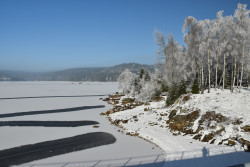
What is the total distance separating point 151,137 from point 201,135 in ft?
18.2

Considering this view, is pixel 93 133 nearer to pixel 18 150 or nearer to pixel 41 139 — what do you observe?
pixel 41 139

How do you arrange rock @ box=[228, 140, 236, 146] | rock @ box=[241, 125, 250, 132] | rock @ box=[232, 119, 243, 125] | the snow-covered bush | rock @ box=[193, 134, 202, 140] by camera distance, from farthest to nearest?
the snow-covered bush < rock @ box=[193, 134, 202, 140] < rock @ box=[232, 119, 243, 125] < rock @ box=[241, 125, 250, 132] < rock @ box=[228, 140, 236, 146]

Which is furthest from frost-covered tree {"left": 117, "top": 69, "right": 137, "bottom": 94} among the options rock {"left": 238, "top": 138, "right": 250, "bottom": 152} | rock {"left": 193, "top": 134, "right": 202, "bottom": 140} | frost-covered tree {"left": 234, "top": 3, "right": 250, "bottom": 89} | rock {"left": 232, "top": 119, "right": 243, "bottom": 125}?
rock {"left": 238, "top": 138, "right": 250, "bottom": 152}

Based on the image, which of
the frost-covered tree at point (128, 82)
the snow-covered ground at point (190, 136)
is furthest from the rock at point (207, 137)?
the frost-covered tree at point (128, 82)

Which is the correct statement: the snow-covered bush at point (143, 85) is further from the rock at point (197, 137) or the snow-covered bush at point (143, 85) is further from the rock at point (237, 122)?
the rock at point (237, 122)

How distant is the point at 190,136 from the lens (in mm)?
18969

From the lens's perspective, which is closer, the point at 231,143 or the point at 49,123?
the point at 231,143

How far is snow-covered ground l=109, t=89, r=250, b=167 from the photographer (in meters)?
13.3

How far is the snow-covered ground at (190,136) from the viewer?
1333 centimetres

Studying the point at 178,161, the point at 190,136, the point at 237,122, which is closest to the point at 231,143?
the point at 237,122

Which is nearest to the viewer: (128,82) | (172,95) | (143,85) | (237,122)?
(237,122)

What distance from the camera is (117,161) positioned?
15164 millimetres

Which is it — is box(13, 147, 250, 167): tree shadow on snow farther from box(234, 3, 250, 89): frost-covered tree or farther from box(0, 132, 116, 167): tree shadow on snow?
box(234, 3, 250, 89): frost-covered tree

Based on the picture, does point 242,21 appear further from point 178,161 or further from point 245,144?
point 178,161
